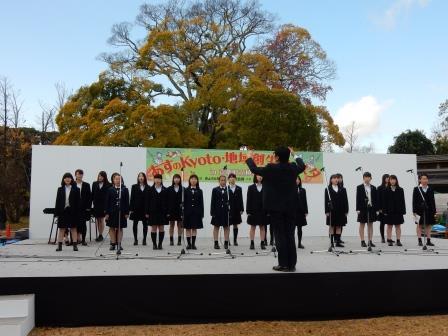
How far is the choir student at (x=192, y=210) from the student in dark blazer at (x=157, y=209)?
406 millimetres

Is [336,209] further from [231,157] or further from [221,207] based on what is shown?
[231,157]

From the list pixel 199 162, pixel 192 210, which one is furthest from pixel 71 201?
pixel 199 162

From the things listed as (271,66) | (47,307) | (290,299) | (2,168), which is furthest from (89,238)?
(271,66)

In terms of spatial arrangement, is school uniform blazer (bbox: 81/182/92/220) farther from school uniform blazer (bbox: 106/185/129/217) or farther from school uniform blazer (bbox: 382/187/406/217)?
school uniform blazer (bbox: 382/187/406/217)

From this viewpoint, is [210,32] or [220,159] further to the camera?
[210,32]

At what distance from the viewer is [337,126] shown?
73.0 feet

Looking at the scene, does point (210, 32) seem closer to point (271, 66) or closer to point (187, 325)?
point (271, 66)

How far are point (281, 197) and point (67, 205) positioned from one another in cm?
391

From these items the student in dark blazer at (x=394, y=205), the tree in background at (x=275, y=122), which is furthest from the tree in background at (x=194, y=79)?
the student in dark blazer at (x=394, y=205)

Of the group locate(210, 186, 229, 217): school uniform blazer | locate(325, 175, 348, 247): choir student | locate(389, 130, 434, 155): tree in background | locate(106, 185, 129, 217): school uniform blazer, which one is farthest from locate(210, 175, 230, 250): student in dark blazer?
locate(389, 130, 434, 155): tree in background

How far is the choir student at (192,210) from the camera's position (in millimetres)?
8227

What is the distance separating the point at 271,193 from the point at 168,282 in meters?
1.58

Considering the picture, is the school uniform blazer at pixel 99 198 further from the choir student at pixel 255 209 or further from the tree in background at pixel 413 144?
the tree in background at pixel 413 144

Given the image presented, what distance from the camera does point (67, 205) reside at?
7.63 m
